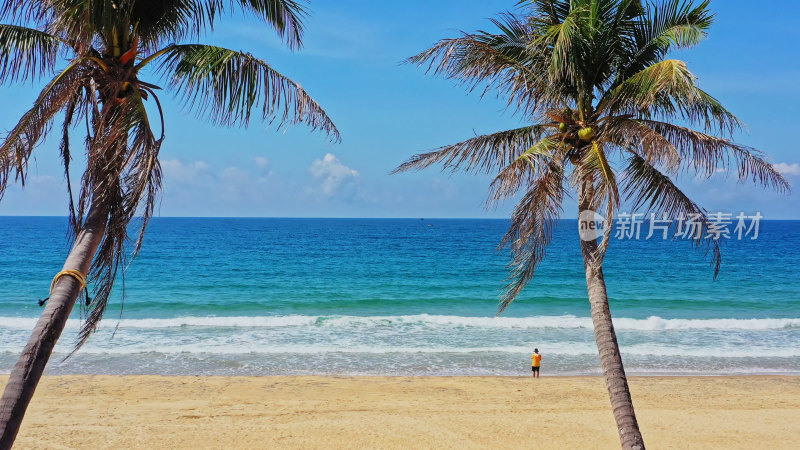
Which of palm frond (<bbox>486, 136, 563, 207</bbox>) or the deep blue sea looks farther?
the deep blue sea

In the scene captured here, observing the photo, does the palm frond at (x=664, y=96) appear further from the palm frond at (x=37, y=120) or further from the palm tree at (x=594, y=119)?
the palm frond at (x=37, y=120)

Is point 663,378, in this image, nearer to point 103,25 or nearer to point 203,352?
point 203,352

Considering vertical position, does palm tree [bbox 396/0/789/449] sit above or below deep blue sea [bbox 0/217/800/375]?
above

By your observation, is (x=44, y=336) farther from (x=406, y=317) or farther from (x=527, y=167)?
(x=406, y=317)

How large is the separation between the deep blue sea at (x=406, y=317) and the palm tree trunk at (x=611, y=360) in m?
0.71

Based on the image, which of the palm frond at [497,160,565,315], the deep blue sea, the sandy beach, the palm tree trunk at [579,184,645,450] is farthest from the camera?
the deep blue sea

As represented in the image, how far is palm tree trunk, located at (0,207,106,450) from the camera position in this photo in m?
4.18

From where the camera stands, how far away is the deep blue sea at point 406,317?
16812 millimetres

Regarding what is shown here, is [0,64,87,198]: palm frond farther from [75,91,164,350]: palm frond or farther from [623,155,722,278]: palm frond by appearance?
[623,155,722,278]: palm frond

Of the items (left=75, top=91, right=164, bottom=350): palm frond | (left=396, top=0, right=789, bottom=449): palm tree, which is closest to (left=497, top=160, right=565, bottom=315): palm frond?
(left=396, top=0, right=789, bottom=449): palm tree

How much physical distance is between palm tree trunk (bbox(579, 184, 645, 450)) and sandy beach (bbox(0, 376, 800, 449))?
464 cm

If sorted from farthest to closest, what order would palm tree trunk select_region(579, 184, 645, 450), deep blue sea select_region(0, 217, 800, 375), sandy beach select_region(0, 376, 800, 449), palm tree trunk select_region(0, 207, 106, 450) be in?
1. deep blue sea select_region(0, 217, 800, 375)
2. sandy beach select_region(0, 376, 800, 449)
3. palm tree trunk select_region(579, 184, 645, 450)
4. palm tree trunk select_region(0, 207, 106, 450)

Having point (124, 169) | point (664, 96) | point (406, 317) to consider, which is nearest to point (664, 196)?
point (664, 96)

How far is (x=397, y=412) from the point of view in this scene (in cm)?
1225
